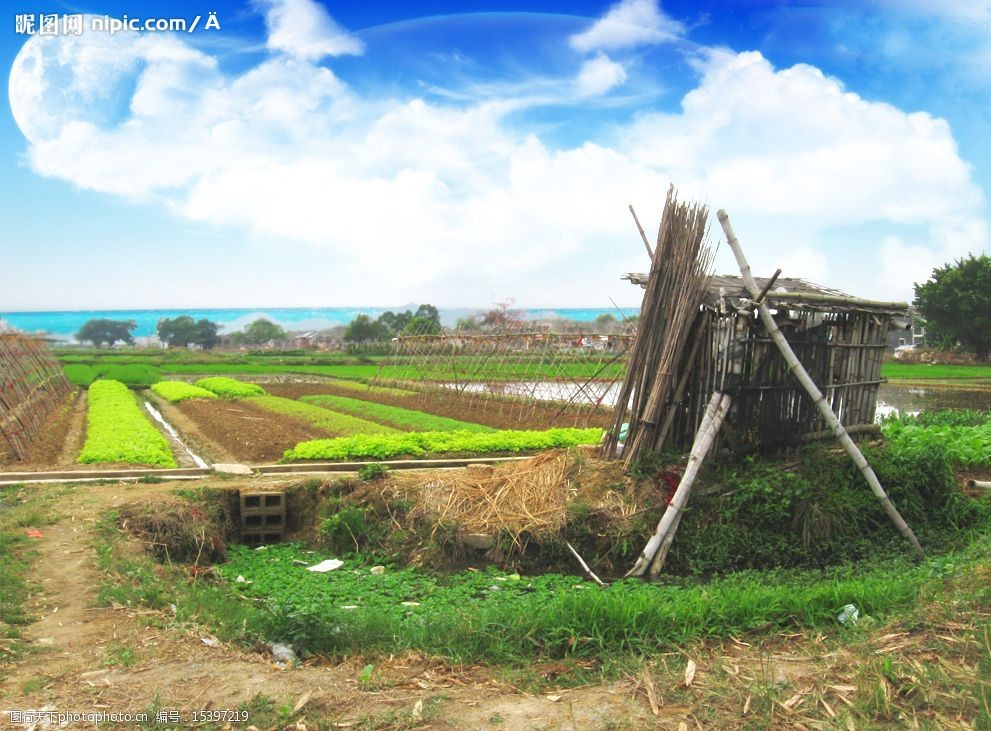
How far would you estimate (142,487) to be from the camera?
36.5 feet

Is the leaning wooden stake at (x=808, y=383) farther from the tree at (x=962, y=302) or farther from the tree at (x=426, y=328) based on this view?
the tree at (x=962, y=302)

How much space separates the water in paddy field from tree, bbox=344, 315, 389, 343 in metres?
42.6

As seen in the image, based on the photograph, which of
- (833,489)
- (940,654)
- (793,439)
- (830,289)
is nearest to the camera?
(940,654)

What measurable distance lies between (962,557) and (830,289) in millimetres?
4935

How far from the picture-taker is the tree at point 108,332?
→ 67.4m

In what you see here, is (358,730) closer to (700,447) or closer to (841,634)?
(841,634)

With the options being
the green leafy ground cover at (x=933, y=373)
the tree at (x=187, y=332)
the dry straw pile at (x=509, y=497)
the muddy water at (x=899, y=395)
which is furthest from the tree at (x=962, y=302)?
the tree at (x=187, y=332)

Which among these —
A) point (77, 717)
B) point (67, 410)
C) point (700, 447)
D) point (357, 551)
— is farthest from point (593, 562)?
Result: point (67, 410)

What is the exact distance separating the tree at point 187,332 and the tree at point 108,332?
9.51 feet

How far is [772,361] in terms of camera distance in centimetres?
1021

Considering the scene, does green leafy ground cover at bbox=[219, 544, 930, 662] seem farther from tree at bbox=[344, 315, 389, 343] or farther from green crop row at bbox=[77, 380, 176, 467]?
tree at bbox=[344, 315, 389, 343]

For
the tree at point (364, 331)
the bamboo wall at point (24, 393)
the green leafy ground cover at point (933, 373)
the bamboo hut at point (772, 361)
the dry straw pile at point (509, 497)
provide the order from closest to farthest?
the dry straw pile at point (509, 497), the bamboo hut at point (772, 361), the bamboo wall at point (24, 393), the green leafy ground cover at point (933, 373), the tree at point (364, 331)

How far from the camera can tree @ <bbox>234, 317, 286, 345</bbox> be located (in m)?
78.8

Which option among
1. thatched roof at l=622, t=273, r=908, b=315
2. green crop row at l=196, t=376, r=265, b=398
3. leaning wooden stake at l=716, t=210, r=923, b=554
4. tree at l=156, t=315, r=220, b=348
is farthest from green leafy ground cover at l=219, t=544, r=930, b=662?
tree at l=156, t=315, r=220, b=348
